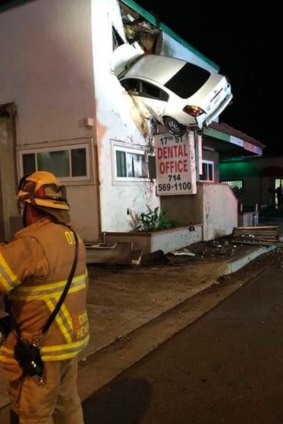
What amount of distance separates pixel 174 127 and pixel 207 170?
256 inches

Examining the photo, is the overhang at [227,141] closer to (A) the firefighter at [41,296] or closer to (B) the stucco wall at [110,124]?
(B) the stucco wall at [110,124]

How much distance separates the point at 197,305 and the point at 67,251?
4.71 meters

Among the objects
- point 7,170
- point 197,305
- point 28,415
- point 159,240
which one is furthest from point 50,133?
point 28,415

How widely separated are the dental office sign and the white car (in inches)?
10.7

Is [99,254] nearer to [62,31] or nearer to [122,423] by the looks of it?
[62,31]

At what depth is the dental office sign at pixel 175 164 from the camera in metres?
11.2

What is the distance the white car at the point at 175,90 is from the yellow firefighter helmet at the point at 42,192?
28.3 ft

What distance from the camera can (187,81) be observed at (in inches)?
445

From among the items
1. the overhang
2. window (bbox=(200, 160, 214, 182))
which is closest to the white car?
the overhang

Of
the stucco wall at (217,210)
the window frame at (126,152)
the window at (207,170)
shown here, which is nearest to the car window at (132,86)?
the window frame at (126,152)

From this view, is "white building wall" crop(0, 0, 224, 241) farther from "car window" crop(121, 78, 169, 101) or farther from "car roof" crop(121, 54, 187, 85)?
"car roof" crop(121, 54, 187, 85)

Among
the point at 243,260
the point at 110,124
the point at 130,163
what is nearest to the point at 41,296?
the point at 243,260

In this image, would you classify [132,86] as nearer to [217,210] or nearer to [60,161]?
[60,161]

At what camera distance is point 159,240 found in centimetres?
1017
